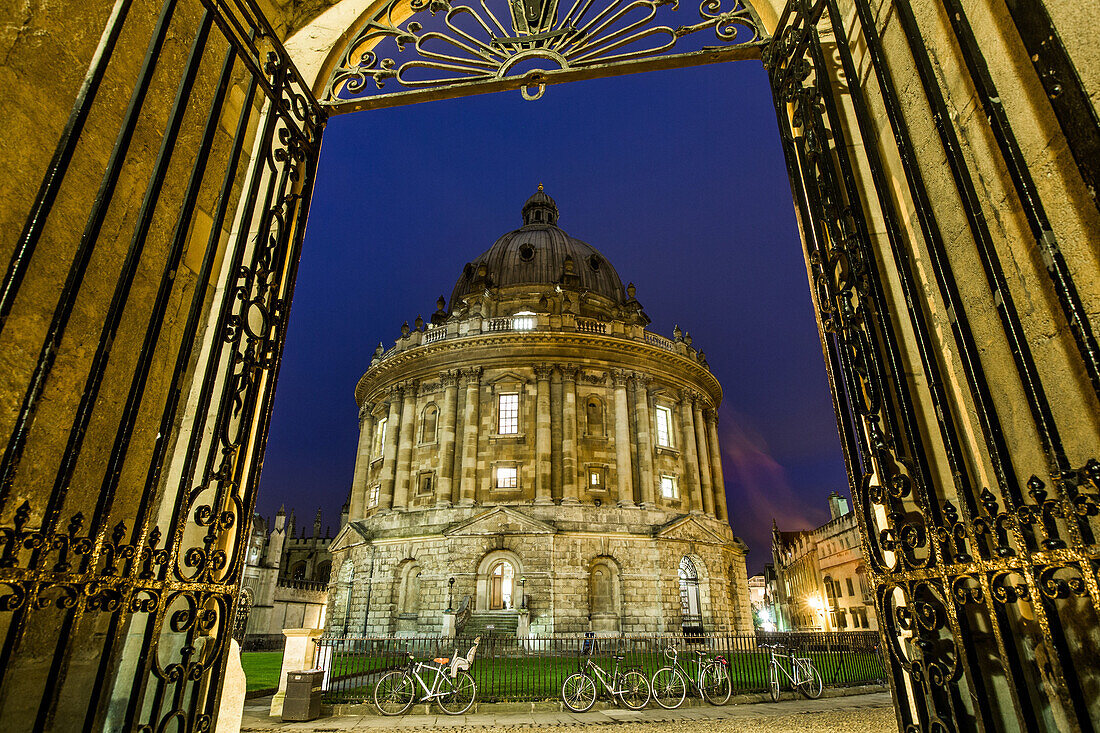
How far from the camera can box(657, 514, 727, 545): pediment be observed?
28734 millimetres

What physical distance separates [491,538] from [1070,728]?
26533 mm

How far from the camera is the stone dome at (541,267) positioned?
39.2 meters

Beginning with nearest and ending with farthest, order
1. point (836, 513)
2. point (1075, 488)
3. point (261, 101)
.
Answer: point (1075, 488) < point (261, 101) < point (836, 513)

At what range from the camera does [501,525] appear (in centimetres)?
2759

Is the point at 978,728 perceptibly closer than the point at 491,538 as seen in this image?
Yes

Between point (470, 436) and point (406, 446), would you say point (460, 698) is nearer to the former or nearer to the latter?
point (470, 436)

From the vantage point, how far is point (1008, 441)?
278 centimetres

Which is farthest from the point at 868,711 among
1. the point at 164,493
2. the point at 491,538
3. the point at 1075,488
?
the point at 491,538

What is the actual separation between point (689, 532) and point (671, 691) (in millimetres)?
17956

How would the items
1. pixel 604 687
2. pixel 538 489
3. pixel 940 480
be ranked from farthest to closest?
1. pixel 538 489
2. pixel 604 687
3. pixel 940 480

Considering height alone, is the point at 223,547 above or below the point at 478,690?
above

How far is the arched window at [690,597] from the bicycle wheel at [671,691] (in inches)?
662

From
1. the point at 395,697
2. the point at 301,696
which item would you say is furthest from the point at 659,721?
the point at 301,696

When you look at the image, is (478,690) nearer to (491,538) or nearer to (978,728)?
(978,728)
